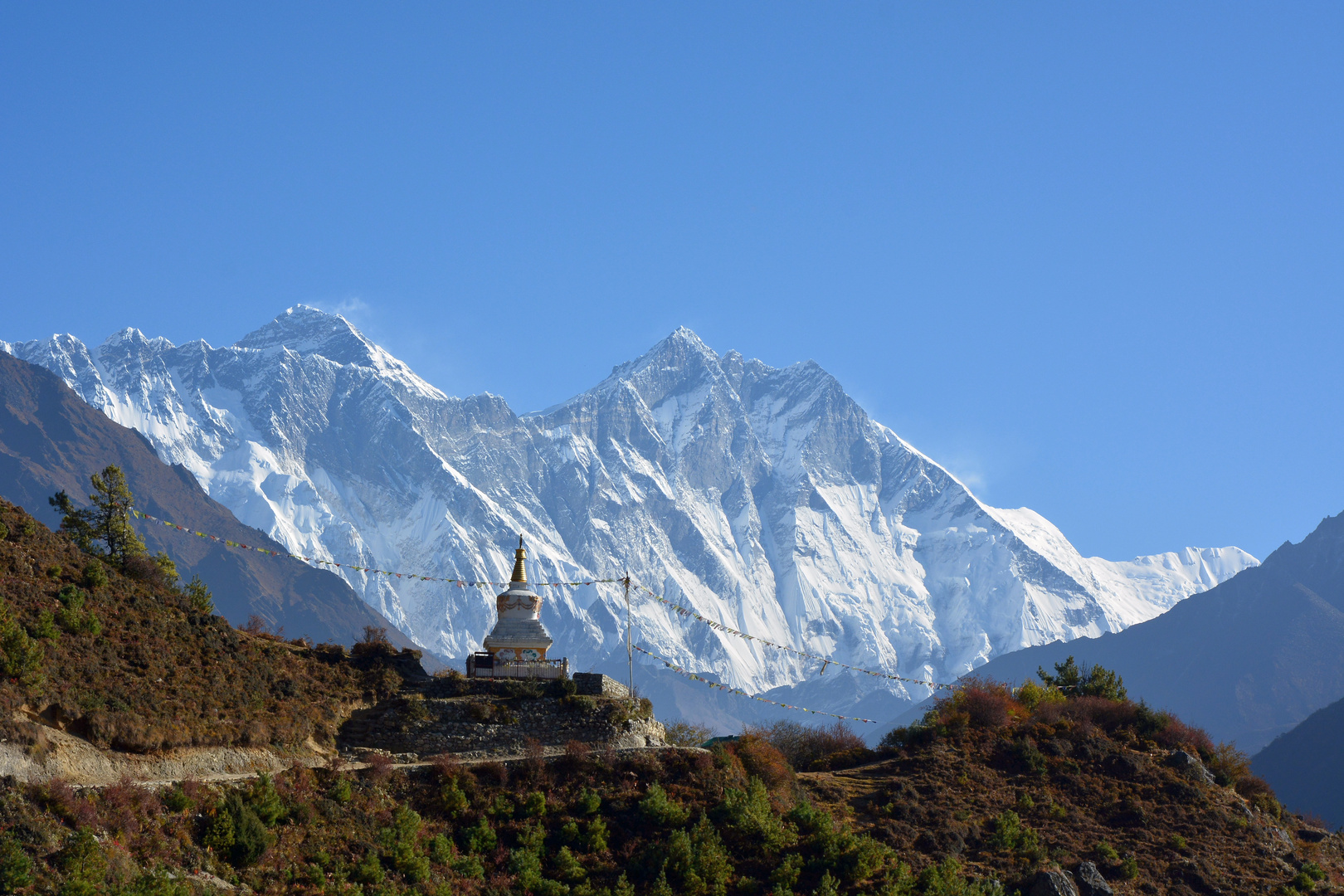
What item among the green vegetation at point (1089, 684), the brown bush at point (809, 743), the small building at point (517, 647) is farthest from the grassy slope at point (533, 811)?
the green vegetation at point (1089, 684)

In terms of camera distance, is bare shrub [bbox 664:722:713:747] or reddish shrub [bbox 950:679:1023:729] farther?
reddish shrub [bbox 950:679:1023:729]

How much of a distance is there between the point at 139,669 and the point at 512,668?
1486 centimetres

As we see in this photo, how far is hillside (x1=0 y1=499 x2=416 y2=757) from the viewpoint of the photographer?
35562mm

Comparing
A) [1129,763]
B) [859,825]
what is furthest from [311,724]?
[1129,763]

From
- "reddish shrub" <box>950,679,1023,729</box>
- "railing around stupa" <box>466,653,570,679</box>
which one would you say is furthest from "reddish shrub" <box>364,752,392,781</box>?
"reddish shrub" <box>950,679,1023,729</box>

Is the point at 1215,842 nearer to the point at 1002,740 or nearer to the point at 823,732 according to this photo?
the point at 1002,740

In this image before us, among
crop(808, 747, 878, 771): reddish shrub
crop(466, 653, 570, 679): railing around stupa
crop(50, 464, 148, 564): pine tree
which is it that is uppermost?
crop(50, 464, 148, 564): pine tree

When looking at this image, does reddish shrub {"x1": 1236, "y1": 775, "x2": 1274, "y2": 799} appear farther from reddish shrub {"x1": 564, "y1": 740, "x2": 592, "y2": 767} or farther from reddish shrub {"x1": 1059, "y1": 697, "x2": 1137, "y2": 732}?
reddish shrub {"x1": 564, "y1": 740, "x2": 592, "y2": 767}

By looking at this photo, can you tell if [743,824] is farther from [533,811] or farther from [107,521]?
[107,521]

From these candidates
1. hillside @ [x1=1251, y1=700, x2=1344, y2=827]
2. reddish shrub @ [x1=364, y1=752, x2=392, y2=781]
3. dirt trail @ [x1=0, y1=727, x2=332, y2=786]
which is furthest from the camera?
hillside @ [x1=1251, y1=700, x2=1344, y2=827]

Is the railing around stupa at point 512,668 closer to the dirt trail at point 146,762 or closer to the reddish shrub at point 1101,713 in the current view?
the dirt trail at point 146,762

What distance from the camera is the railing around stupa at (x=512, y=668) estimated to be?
166 ft

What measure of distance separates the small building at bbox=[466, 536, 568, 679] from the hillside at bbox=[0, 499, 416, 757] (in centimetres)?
415

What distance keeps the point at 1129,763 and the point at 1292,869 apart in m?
8.12
